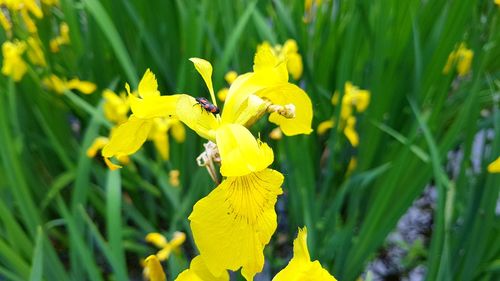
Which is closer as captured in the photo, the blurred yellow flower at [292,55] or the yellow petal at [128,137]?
the yellow petal at [128,137]

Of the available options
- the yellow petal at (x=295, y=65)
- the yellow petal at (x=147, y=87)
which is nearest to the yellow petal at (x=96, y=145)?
the yellow petal at (x=295, y=65)

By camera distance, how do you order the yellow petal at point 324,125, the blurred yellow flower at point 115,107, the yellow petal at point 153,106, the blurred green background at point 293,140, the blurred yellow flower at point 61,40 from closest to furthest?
1. the yellow petal at point 153,106
2. the blurred green background at point 293,140
3. the blurred yellow flower at point 115,107
4. the yellow petal at point 324,125
5. the blurred yellow flower at point 61,40

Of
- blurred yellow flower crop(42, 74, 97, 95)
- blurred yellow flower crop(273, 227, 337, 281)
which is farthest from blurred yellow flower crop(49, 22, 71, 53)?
blurred yellow flower crop(273, 227, 337, 281)

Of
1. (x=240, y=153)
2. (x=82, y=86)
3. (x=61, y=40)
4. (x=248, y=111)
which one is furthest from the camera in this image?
(x=61, y=40)

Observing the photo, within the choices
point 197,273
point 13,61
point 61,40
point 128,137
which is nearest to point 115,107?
point 13,61

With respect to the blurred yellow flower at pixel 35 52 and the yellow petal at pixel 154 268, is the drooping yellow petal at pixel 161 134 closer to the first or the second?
the blurred yellow flower at pixel 35 52

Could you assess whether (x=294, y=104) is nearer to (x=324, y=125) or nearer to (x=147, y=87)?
(x=147, y=87)

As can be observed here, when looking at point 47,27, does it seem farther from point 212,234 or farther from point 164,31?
point 212,234
